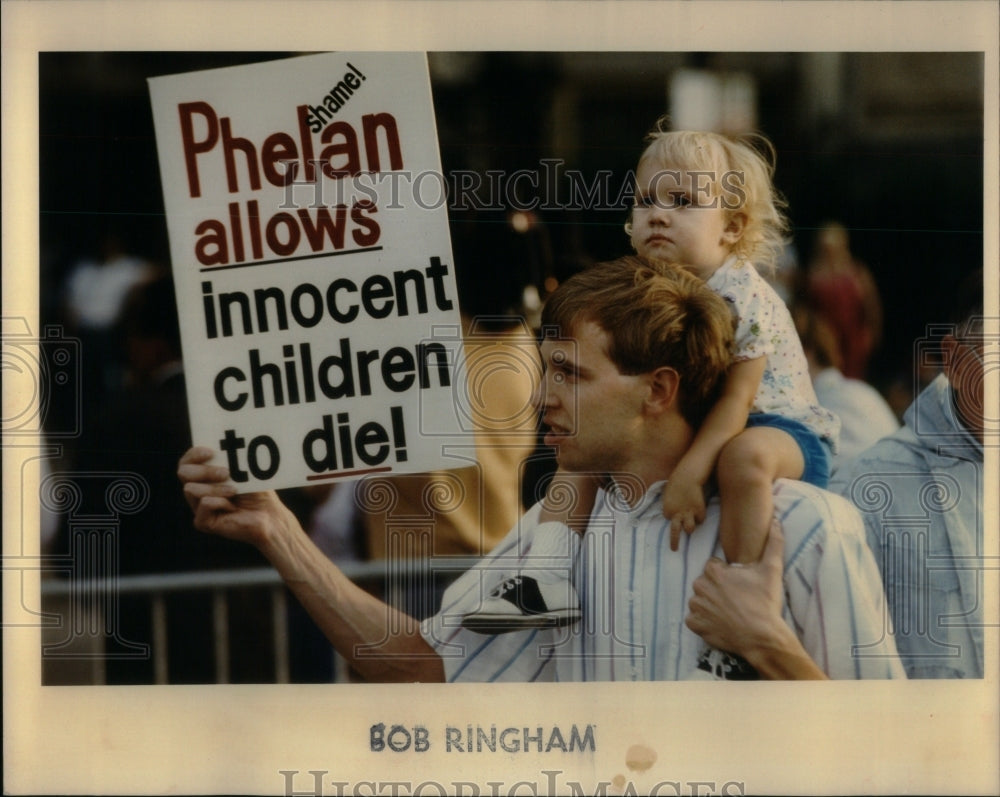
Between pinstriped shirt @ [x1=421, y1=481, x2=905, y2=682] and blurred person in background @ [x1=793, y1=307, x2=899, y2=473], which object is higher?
blurred person in background @ [x1=793, y1=307, x2=899, y2=473]

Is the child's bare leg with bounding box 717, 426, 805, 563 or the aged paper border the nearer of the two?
the child's bare leg with bounding box 717, 426, 805, 563

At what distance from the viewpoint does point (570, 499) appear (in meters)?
3.80

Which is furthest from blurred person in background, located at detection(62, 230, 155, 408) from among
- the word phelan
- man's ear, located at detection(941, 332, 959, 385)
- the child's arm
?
man's ear, located at detection(941, 332, 959, 385)

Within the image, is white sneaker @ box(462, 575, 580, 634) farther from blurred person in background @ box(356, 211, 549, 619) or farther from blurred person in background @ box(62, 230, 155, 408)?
blurred person in background @ box(62, 230, 155, 408)

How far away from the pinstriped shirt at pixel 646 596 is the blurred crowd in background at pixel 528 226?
15cm

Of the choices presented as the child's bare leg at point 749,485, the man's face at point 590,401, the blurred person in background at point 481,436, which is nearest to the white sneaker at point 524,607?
the blurred person in background at point 481,436

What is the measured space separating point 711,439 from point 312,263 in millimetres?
1349

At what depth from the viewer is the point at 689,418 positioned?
3.74 m

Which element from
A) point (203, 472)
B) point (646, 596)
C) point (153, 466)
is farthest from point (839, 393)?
point (153, 466)

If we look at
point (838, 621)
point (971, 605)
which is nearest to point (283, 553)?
point (838, 621)

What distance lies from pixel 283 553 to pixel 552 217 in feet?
4.41

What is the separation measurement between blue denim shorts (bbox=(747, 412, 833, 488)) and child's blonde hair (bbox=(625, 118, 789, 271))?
0.48 meters

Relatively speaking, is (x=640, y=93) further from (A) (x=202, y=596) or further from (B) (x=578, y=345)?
(A) (x=202, y=596)

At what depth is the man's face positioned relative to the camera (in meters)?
3.75
